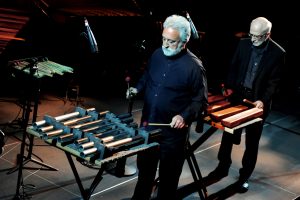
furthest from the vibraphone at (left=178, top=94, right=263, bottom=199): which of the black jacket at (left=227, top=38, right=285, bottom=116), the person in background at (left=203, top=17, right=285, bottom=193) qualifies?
the black jacket at (left=227, top=38, right=285, bottom=116)

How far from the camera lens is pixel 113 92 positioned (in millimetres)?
9477

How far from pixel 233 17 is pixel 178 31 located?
6.46 m

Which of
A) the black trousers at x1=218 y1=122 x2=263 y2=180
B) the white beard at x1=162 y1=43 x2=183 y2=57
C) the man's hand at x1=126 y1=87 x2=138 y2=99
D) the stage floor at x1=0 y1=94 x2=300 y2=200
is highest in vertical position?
the white beard at x1=162 y1=43 x2=183 y2=57

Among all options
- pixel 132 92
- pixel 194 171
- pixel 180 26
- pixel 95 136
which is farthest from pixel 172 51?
pixel 194 171

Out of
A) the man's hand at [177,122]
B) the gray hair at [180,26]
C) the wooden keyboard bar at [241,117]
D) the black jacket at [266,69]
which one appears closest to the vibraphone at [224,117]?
the wooden keyboard bar at [241,117]

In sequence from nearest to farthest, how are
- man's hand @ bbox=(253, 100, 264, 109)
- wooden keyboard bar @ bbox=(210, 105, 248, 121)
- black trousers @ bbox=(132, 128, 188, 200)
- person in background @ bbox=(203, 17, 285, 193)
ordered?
black trousers @ bbox=(132, 128, 188, 200)
wooden keyboard bar @ bbox=(210, 105, 248, 121)
man's hand @ bbox=(253, 100, 264, 109)
person in background @ bbox=(203, 17, 285, 193)

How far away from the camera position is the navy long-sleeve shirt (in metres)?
4.74

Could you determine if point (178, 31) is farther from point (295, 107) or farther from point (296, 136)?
point (295, 107)

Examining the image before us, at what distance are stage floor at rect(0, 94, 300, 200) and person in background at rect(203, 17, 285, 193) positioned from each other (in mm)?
467

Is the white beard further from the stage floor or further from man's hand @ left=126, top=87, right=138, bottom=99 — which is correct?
the stage floor

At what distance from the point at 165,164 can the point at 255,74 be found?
5.58ft

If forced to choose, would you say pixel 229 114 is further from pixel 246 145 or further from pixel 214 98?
pixel 246 145

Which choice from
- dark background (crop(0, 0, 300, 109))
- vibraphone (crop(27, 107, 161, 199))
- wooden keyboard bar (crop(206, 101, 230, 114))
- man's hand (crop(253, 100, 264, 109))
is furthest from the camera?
dark background (crop(0, 0, 300, 109))

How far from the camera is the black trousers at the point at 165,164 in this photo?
4.78 m
